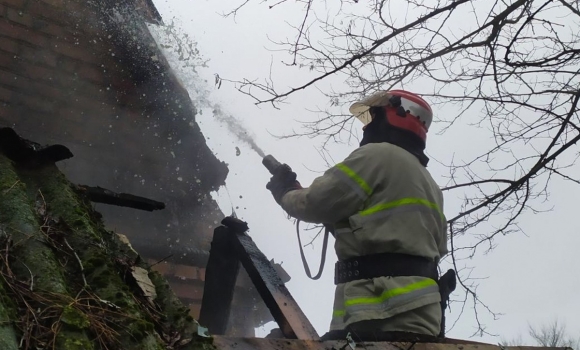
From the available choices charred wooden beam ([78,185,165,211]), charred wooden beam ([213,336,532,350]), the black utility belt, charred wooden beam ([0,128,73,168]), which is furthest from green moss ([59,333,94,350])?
the black utility belt

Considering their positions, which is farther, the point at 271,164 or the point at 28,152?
the point at 271,164

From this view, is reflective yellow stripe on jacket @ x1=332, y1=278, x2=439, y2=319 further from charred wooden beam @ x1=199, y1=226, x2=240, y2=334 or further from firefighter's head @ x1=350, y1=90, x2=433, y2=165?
firefighter's head @ x1=350, y1=90, x2=433, y2=165

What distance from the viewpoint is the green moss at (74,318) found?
1229 millimetres

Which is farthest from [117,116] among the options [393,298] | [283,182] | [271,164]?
[393,298]

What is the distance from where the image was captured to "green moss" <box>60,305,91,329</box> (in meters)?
1.23

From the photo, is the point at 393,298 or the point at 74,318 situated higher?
the point at 393,298

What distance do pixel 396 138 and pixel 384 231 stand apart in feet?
2.17

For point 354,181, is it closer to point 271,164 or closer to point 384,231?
point 384,231

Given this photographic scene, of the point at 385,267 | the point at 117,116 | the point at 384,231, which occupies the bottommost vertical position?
the point at 385,267

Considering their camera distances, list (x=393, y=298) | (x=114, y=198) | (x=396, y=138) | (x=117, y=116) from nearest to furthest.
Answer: (x=114, y=198) < (x=393, y=298) < (x=396, y=138) < (x=117, y=116)

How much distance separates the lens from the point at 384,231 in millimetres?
2762

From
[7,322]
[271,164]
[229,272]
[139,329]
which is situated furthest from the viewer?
[271,164]

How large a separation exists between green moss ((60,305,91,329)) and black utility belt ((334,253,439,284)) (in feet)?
5.49

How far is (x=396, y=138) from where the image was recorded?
3.20 metres
